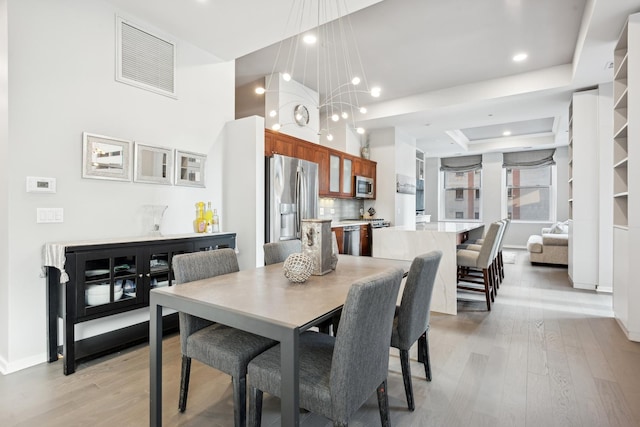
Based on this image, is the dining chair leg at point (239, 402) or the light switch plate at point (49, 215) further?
the light switch plate at point (49, 215)

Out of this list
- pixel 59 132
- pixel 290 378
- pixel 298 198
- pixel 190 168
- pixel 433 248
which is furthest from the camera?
pixel 298 198

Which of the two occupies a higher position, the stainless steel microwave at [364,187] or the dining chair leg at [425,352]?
the stainless steel microwave at [364,187]

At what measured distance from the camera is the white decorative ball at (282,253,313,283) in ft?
5.77

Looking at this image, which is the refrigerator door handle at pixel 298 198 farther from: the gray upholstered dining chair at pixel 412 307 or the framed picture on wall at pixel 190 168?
the gray upholstered dining chair at pixel 412 307

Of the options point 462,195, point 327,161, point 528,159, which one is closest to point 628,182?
point 327,161

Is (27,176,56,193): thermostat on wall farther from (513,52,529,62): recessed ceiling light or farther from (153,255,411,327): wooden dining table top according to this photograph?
(513,52,529,62): recessed ceiling light

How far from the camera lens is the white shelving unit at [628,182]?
9.11ft

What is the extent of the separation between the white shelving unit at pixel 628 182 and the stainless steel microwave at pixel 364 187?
3760 mm

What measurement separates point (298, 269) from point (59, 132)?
7.47ft

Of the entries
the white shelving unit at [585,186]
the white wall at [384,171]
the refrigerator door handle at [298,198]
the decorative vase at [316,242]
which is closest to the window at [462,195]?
the white wall at [384,171]

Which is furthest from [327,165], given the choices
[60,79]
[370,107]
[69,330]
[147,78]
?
[69,330]

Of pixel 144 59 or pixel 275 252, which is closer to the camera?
pixel 275 252

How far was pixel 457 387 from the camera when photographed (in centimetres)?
212

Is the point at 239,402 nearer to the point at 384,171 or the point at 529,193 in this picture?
the point at 384,171
